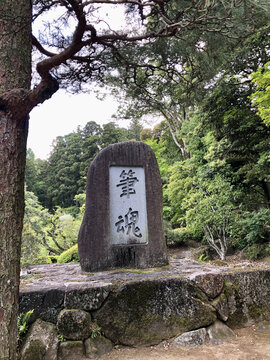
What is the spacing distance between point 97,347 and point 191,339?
94 centimetres

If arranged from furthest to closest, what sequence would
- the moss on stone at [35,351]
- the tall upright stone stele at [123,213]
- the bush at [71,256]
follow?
the bush at [71,256] → the tall upright stone stele at [123,213] → the moss on stone at [35,351]

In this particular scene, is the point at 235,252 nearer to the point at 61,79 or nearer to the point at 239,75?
the point at 239,75

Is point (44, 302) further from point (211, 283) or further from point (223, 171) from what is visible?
point (223, 171)

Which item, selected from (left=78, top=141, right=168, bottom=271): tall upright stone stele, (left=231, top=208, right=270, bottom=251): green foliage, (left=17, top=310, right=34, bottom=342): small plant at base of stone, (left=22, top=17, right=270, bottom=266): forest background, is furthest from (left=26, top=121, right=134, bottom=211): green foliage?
(left=17, top=310, right=34, bottom=342): small plant at base of stone

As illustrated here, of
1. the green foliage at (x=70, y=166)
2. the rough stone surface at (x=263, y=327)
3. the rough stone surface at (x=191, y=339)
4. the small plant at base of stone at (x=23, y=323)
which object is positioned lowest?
the rough stone surface at (x=263, y=327)

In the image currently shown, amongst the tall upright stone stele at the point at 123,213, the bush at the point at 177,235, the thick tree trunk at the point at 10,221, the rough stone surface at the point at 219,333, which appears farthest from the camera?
the bush at the point at 177,235

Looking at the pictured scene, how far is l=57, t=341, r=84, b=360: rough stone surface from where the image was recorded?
2.23 metres

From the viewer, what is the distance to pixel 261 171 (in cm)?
687

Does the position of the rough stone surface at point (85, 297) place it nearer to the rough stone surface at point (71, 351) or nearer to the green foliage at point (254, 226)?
the rough stone surface at point (71, 351)

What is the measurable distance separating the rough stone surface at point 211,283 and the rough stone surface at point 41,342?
156 centimetres

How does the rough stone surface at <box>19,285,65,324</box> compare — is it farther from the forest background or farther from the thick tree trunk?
the forest background


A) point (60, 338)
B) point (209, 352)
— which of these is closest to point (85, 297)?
point (60, 338)

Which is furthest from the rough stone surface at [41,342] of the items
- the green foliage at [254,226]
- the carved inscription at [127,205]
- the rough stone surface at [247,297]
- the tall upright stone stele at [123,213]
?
the green foliage at [254,226]

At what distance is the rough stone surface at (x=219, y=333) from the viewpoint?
251 cm
